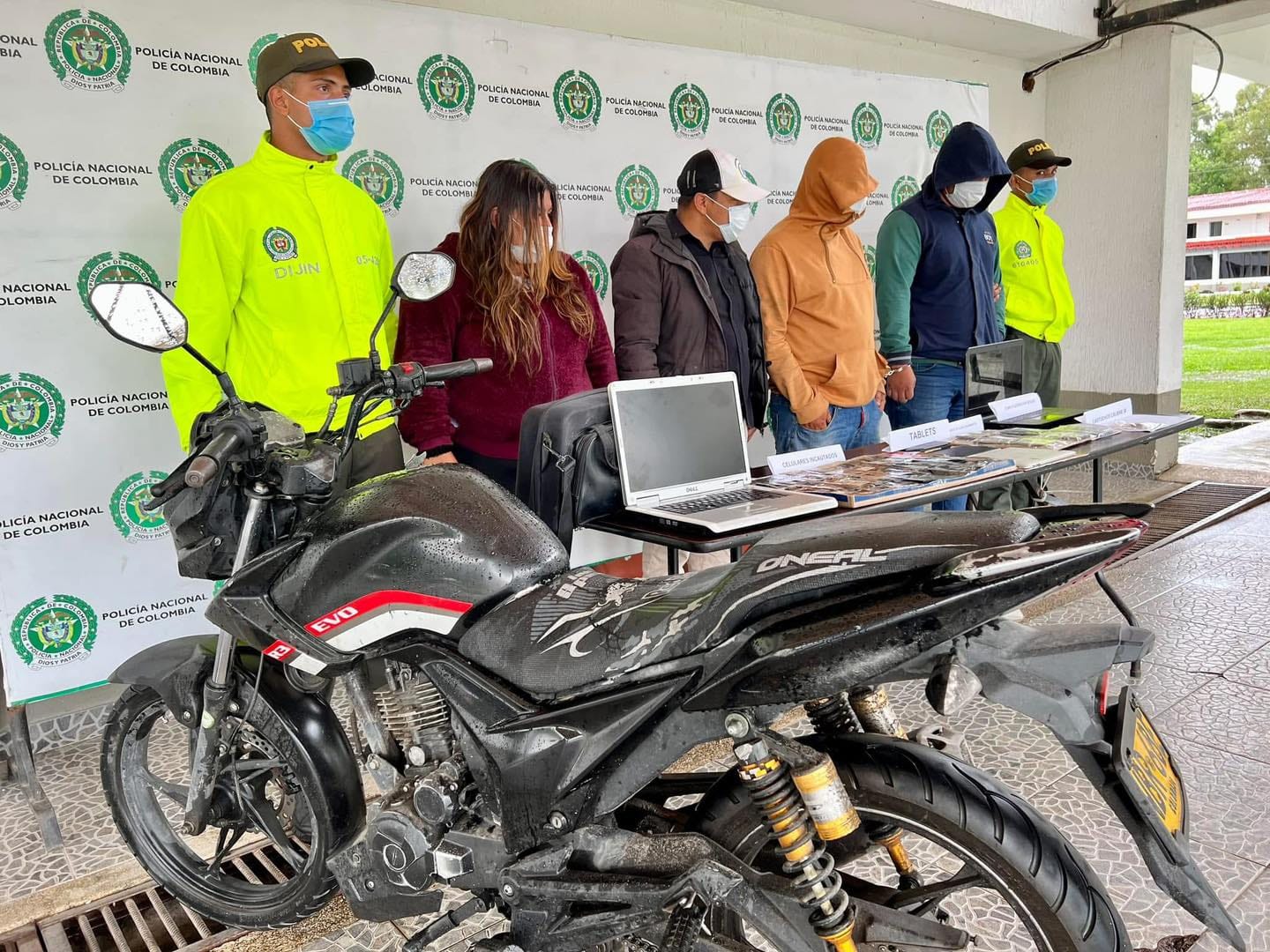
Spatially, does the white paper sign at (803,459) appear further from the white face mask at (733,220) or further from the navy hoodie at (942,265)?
the navy hoodie at (942,265)

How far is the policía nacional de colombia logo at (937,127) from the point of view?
4438 mm

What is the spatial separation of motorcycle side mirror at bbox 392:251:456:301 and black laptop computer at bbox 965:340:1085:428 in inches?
83.0

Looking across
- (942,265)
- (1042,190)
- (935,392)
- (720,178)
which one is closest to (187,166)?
(720,178)

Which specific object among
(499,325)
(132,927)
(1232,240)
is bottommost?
(132,927)

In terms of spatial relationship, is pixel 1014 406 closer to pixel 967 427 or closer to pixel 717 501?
pixel 967 427

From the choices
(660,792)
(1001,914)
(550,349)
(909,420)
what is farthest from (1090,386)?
(660,792)

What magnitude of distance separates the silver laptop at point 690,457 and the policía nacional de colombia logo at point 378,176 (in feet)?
4.18

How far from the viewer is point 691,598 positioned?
1.12m

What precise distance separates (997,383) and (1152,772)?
2430 mm

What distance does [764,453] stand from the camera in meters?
4.11

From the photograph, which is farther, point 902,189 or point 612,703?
point 902,189

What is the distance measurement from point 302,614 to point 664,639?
1.89 feet

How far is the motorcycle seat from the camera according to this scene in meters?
1.00

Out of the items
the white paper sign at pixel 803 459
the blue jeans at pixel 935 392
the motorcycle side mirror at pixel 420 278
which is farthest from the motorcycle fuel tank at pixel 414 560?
the blue jeans at pixel 935 392
